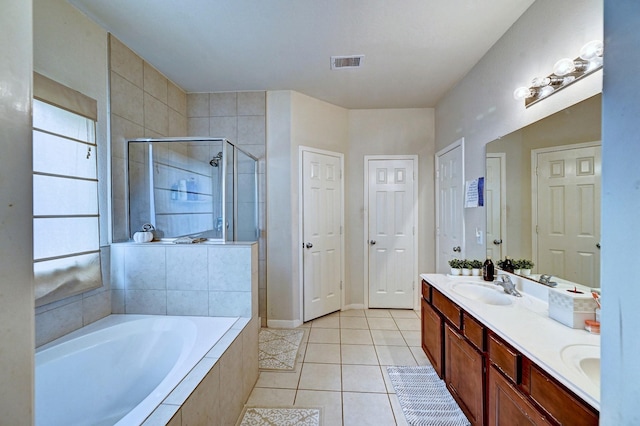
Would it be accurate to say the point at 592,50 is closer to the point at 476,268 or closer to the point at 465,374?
the point at 476,268

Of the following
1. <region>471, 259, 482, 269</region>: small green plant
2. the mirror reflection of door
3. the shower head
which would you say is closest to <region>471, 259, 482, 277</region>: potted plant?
<region>471, 259, 482, 269</region>: small green plant

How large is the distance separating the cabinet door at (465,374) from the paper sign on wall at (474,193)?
44.5 inches

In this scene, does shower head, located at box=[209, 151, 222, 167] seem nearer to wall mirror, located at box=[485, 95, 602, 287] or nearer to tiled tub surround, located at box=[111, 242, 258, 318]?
tiled tub surround, located at box=[111, 242, 258, 318]

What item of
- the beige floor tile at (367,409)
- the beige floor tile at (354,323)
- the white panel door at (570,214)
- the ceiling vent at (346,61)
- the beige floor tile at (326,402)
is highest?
the ceiling vent at (346,61)

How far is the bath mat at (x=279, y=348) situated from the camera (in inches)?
92.8

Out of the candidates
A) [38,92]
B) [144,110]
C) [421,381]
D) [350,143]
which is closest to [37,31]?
[38,92]

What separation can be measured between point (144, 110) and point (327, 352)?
2.72 meters

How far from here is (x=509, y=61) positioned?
2.01 m

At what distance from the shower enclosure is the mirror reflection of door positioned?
208cm

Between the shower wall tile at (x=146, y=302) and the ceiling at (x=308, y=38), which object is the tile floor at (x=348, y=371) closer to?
the shower wall tile at (x=146, y=302)

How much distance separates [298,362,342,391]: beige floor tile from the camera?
2.08m

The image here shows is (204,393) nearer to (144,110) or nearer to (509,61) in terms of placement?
(144,110)

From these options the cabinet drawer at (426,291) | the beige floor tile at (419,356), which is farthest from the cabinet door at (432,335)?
the beige floor tile at (419,356)

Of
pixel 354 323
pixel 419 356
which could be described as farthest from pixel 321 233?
pixel 419 356
